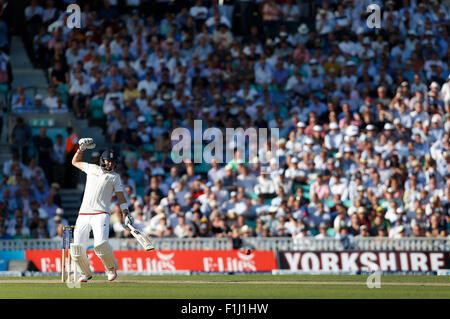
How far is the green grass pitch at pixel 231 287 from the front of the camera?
51.1ft

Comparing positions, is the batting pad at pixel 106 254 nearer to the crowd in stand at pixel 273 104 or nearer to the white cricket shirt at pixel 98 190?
the white cricket shirt at pixel 98 190

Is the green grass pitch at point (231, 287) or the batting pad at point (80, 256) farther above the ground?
the batting pad at point (80, 256)

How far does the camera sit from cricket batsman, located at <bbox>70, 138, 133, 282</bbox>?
17.4 meters

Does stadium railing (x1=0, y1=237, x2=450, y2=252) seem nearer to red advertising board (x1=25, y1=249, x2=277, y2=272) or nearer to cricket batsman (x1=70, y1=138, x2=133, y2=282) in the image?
red advertising board (x1=25, y1=249, x2=277, y2=272)

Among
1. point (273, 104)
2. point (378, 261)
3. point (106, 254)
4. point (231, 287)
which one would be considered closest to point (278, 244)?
point (378, 261)

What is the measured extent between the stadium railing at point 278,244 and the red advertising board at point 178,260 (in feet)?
1.59

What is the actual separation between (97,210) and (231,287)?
2.45 m

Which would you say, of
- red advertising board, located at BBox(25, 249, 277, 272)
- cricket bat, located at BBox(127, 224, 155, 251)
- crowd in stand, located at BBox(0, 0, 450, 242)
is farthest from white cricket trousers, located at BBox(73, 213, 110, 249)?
crowd in stand, located at BBox(0, 0, 450, 242)

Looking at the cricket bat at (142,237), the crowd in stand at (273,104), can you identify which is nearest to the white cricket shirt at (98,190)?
the cricket bat at (142,237)

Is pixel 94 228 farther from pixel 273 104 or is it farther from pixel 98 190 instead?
pixel 273 104

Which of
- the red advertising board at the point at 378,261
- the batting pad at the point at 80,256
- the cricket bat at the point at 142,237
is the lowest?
the red advertising board at the point at 378,261

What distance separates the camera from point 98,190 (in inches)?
690

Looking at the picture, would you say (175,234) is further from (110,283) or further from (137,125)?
(110,283)
